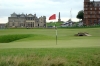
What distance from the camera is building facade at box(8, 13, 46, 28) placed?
17338 centimetres

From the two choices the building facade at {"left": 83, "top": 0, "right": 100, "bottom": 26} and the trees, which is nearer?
the building facade at {"left": 83, "top": 0, "right": 100, "bottom": 26}

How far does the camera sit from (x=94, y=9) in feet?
460

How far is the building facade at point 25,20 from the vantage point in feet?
569

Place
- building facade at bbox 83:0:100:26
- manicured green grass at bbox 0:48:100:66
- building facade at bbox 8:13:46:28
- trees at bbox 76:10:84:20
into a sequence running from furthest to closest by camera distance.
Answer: trees at bbox 76:10:84:20 → building facade at bbox 8:13:46:28 → building facade at bbox 83:0:100:26 → manicured green grass at bbox 0:48:100:66

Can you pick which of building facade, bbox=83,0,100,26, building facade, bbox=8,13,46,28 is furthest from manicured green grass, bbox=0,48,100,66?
building facade, bbox=8,13,46,28

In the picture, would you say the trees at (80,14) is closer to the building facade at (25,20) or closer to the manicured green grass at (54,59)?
the building facade at (25,20)

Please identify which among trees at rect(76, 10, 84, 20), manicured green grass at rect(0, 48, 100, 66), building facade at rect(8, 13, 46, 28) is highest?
trees at rect(76, 10, 84, 20)

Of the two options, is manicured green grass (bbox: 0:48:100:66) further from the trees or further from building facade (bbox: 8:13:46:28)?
the trees

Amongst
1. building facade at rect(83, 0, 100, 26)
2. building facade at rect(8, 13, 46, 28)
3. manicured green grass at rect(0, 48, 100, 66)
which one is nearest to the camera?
manicured green grass at rect(0, 48, 100, 66)

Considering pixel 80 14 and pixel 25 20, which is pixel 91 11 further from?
pixel 25 20

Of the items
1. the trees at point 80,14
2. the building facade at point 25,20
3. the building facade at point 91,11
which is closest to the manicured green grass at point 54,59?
the building facade at point 91,11

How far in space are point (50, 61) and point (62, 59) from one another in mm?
776

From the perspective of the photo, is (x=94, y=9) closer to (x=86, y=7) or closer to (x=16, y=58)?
→ (x=86, y=7)

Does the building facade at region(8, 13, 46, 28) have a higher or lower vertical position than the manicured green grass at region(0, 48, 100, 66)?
higher
